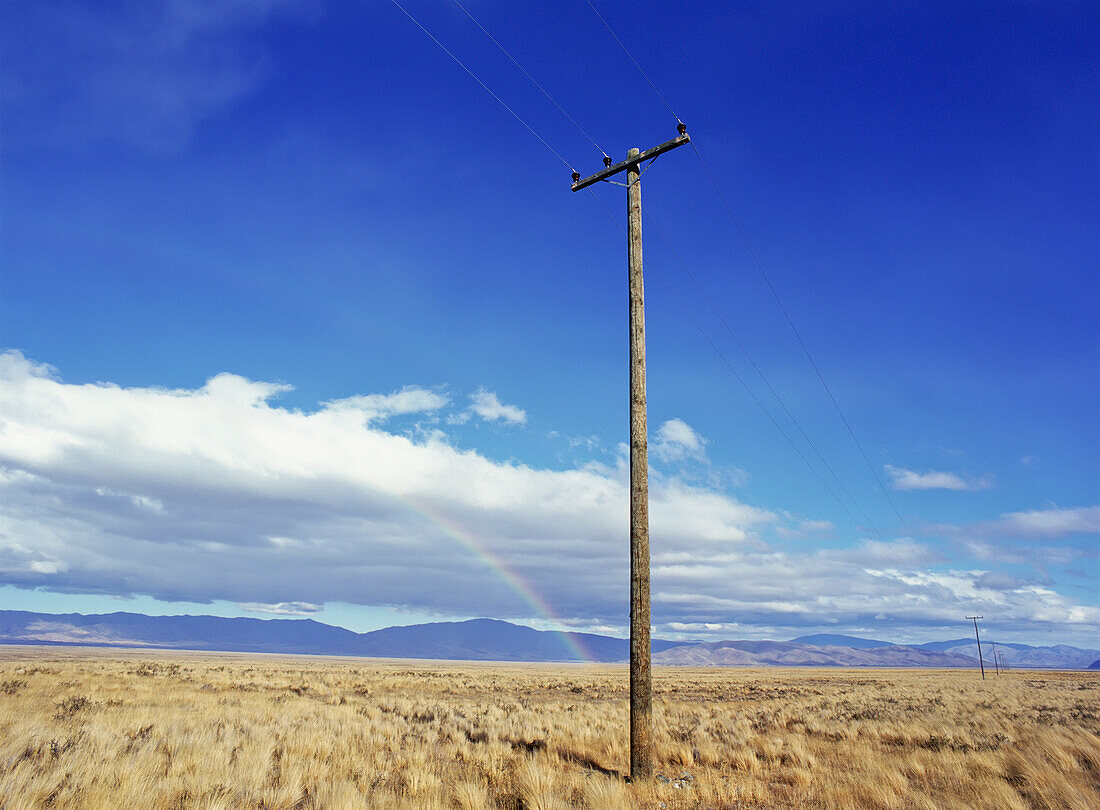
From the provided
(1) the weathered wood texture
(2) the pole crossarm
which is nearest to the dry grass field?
(1) the weathered wood texture

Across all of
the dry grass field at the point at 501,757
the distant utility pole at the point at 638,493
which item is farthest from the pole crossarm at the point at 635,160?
the dry grass field at the point at 501,757

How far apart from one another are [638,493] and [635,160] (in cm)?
618

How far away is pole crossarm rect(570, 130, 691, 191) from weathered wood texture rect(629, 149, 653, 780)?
6.03 ft

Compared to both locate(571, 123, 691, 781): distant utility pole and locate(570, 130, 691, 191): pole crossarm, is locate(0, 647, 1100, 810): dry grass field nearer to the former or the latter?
locate(571, 123, 691, 781): distant utility pole

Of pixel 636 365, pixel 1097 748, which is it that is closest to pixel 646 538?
pixel 636 365

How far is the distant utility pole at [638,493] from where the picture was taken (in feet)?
34.0

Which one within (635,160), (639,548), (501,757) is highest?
(635,160)

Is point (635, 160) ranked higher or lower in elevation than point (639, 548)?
higher

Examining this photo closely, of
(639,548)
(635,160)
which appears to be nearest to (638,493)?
(639,548)

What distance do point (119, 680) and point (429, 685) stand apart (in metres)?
16.1

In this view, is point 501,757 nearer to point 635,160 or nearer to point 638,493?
point 638,493

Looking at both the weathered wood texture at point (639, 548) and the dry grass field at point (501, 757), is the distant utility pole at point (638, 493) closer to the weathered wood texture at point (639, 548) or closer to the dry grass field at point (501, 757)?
the weathered wood texture at point (639, 548)

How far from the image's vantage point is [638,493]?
1079 cm

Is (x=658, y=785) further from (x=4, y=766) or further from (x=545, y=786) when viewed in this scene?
(x=4, y=766)
